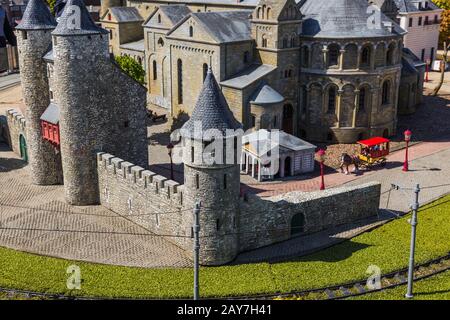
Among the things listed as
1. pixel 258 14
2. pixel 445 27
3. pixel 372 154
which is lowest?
pixel 372 154

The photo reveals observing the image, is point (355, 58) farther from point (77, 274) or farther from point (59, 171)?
point (77, 274)

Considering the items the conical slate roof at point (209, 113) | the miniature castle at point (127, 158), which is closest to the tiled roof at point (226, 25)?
the miniature castle at point (127, 158)

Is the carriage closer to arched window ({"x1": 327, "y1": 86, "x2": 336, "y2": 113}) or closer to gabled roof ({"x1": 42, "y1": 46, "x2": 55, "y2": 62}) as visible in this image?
arched window ({"x1": 327, "y1": 86, "x2": 336, "y2": 113})

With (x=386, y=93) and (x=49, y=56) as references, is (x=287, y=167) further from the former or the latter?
(x=49, y=56)

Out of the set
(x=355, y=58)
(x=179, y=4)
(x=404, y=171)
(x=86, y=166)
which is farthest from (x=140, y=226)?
(x=179, y=4)

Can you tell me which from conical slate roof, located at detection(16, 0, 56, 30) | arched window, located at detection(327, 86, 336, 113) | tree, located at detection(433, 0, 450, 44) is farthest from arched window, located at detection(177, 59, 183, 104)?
tree, located at detection(433, 0, 450, 44)

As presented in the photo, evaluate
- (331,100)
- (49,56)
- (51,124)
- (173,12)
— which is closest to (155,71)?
(173,12)

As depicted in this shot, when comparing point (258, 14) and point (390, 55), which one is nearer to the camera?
point (258, 14)

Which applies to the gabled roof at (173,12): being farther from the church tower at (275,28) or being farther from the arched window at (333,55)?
the arched window at (333,55)
